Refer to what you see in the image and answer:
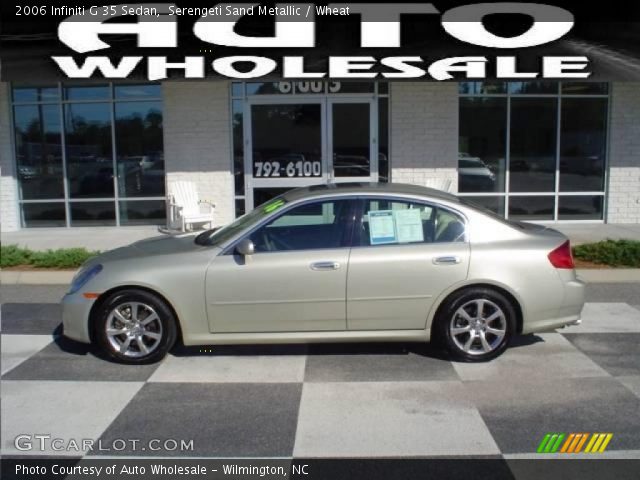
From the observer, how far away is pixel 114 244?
11.8 meters

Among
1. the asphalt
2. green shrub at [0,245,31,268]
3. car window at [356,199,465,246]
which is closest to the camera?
the asphalt

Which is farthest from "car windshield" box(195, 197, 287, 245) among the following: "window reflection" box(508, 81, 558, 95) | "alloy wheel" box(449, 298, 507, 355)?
"window reflection" box(508, 81, 558, 95)

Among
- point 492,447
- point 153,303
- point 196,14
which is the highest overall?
point 196,14

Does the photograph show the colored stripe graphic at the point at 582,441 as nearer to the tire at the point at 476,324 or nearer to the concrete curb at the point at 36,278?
the tire at the point at 476,324

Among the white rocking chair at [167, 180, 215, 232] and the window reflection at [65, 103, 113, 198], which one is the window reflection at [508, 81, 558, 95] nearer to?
the white rocking chair at [167, 180, 215, 232]

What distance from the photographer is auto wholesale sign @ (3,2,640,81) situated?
11.5 m

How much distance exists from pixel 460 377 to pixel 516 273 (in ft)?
3.39

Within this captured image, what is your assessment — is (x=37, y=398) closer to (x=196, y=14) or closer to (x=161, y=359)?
(x=161, y=359)

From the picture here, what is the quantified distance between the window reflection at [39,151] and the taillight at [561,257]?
36.6 feet

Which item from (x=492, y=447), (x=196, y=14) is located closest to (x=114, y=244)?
(x=196, y=14)

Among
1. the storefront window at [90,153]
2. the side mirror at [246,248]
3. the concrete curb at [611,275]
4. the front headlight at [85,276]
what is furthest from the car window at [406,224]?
the storefront window at [90,153]

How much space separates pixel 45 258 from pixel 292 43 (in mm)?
5528

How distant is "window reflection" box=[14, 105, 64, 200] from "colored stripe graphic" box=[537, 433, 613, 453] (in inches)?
477

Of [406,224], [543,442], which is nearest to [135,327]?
[406,224]
